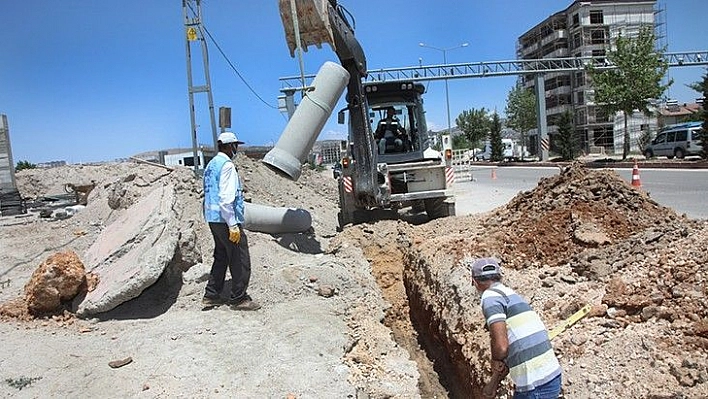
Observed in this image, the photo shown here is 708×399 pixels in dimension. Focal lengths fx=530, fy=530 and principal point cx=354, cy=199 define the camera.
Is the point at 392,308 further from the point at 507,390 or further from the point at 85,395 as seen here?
the point at 85,395

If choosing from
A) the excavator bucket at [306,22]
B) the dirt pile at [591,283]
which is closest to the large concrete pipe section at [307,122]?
the excavator bucket at [306,22]

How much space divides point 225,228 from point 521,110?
161 feet

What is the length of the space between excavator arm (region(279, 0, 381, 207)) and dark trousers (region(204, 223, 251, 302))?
A: 317 centimetres

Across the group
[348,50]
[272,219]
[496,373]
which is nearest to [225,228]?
[272,219]

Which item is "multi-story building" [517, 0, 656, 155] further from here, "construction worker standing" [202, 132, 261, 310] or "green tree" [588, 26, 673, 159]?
"construction worker standing" [202, 132, 261, 310]

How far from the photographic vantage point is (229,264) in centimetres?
554

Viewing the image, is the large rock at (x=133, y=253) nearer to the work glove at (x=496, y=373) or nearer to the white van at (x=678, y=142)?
the work glove at (x=496, y=373)

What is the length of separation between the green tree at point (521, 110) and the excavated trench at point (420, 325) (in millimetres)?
43868

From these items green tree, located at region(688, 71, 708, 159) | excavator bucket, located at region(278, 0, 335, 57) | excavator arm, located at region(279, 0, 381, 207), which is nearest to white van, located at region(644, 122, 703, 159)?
green tree, located at region(688, 71, 708, 159)

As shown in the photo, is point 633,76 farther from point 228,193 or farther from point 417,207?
point 228,193

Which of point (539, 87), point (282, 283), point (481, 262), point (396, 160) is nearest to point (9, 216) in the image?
point (396, 160)

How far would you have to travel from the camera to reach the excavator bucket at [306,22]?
23.9 feet

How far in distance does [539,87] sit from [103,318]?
38663mm

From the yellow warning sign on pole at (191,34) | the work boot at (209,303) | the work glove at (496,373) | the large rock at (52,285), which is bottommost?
the work boot at (209,303)
